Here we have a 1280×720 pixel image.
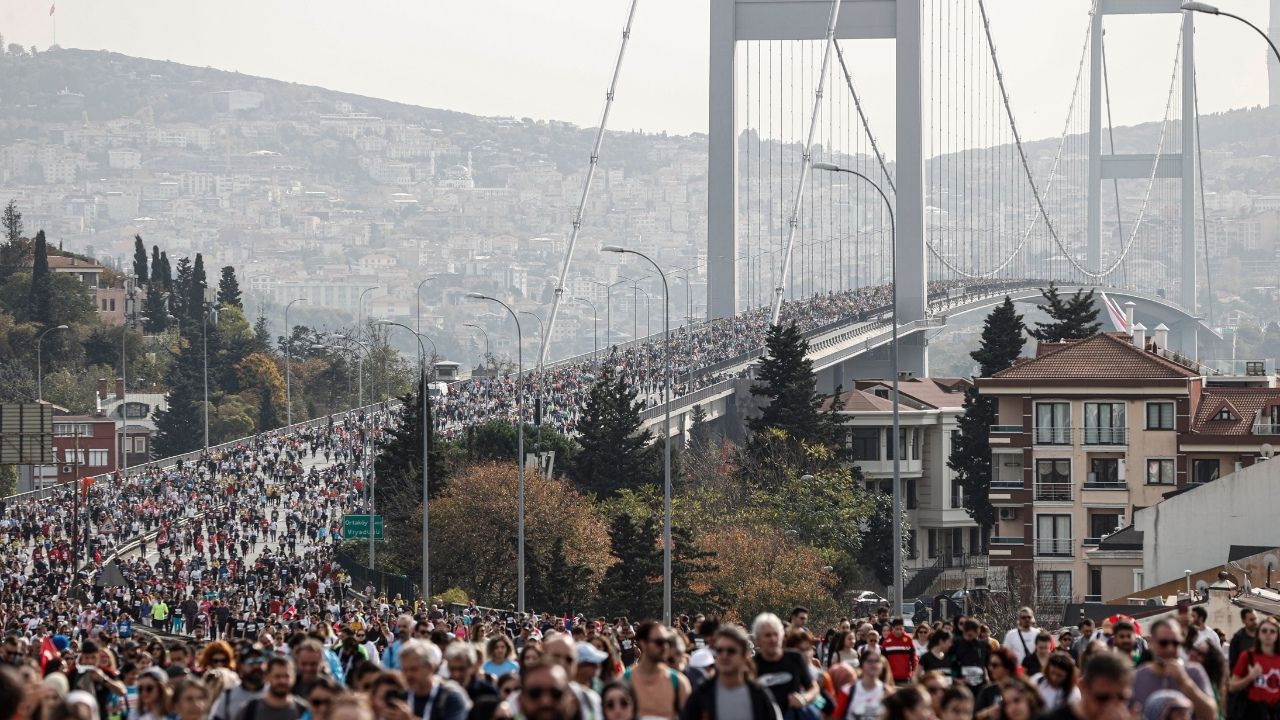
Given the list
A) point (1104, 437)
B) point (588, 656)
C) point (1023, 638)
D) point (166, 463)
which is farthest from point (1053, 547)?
point (588, 656)

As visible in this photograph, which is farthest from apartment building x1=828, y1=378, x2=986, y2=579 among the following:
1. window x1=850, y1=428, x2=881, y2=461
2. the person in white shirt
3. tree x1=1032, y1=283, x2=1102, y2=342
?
the person in white shirt

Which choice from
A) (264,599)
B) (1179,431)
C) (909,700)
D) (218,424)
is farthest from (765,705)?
(218,424)

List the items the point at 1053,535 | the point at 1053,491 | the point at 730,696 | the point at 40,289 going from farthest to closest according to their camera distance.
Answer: the point at 40,289 → the point at 1053,491 → the point at 1053,535 → the point at 730,696

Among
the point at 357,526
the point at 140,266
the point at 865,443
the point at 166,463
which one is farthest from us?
the point at 140,266

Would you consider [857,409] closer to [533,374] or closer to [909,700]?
[533,374]

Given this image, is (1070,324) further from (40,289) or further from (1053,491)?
(40,289)
